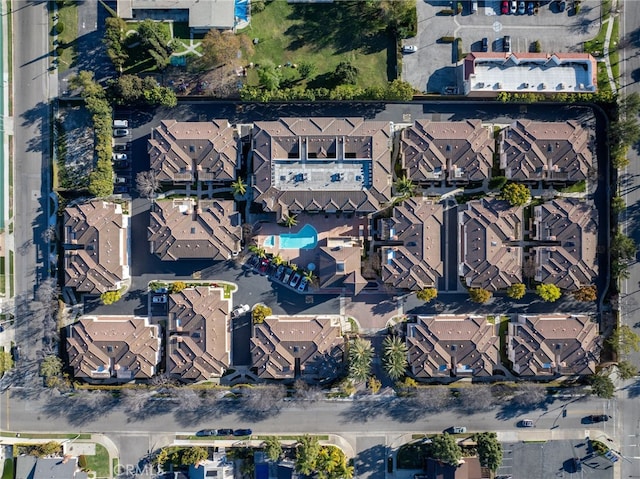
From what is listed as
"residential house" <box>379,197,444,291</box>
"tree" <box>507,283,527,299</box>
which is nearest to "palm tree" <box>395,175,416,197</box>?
"residential house" <box>379,197,444,291</box>

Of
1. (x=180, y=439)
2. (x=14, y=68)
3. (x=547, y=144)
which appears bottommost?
(x=180, y=439)

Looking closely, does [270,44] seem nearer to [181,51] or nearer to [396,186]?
[181,51]

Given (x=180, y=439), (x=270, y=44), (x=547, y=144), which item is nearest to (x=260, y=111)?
(x=270, y=44)

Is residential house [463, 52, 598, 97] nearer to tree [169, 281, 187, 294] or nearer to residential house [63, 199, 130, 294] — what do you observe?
tree [169, 281, 187, 294]

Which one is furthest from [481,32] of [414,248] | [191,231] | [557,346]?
[191,231]

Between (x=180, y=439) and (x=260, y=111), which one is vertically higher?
(x=260, y=111)

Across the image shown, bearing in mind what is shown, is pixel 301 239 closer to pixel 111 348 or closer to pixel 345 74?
pixel 345 74

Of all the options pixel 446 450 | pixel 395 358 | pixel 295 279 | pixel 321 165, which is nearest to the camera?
pixel 446 450
